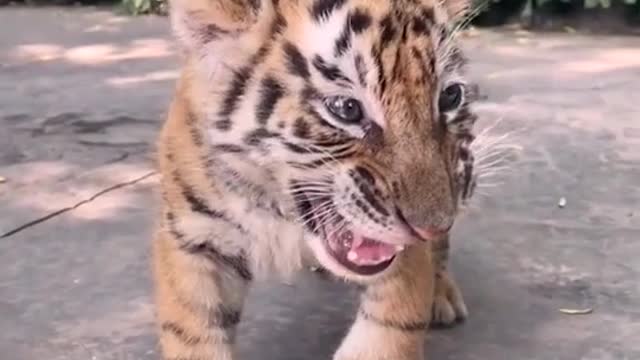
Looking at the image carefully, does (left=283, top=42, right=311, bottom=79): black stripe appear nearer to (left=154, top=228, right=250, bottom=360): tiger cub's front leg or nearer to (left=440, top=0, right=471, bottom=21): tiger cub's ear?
(left=440, top=0, right=471, bottom=21): tiger cub's ear

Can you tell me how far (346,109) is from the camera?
241cm

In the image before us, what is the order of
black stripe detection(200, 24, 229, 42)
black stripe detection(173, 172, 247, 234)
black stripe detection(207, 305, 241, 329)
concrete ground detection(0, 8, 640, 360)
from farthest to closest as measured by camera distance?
concrete ground detection(0, 8, 640, 360) < black stripe detection(207, 305, 241, 329) < black stripe detection(173, 172, 247, 234) < black stripe detection(200, 24, 229, 42)

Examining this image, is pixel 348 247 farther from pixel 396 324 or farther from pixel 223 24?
pixel 223 24

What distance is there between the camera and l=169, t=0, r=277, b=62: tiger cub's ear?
256 centimetres

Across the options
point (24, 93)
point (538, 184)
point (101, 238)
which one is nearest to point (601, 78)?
point (538, 184)

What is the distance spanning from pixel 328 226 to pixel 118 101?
153 inches

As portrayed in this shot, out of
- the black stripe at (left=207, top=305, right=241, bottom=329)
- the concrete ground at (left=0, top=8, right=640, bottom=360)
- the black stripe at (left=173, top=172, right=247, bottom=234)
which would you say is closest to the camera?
the black stripe at (left=173, top=172, right=247, bottom=234)

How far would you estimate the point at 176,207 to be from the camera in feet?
9.32

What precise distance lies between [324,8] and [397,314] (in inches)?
26.8

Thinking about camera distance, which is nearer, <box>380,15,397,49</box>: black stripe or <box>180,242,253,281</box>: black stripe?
<box>380,15,397,49</box>: black stripe

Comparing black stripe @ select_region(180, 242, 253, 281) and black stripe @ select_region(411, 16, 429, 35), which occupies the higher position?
black stripe @ select_region(411, 16, 429, 35)

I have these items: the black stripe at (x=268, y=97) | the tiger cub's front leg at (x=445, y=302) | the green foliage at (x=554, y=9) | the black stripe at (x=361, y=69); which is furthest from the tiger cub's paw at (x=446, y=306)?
the green foliage at (x=554, y=9)

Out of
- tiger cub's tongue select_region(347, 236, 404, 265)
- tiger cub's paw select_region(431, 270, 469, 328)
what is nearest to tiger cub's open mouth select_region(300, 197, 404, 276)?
tiger cub's tongue select_region(347, 236, 404, 265)

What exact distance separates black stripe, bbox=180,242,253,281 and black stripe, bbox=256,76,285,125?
38cm
